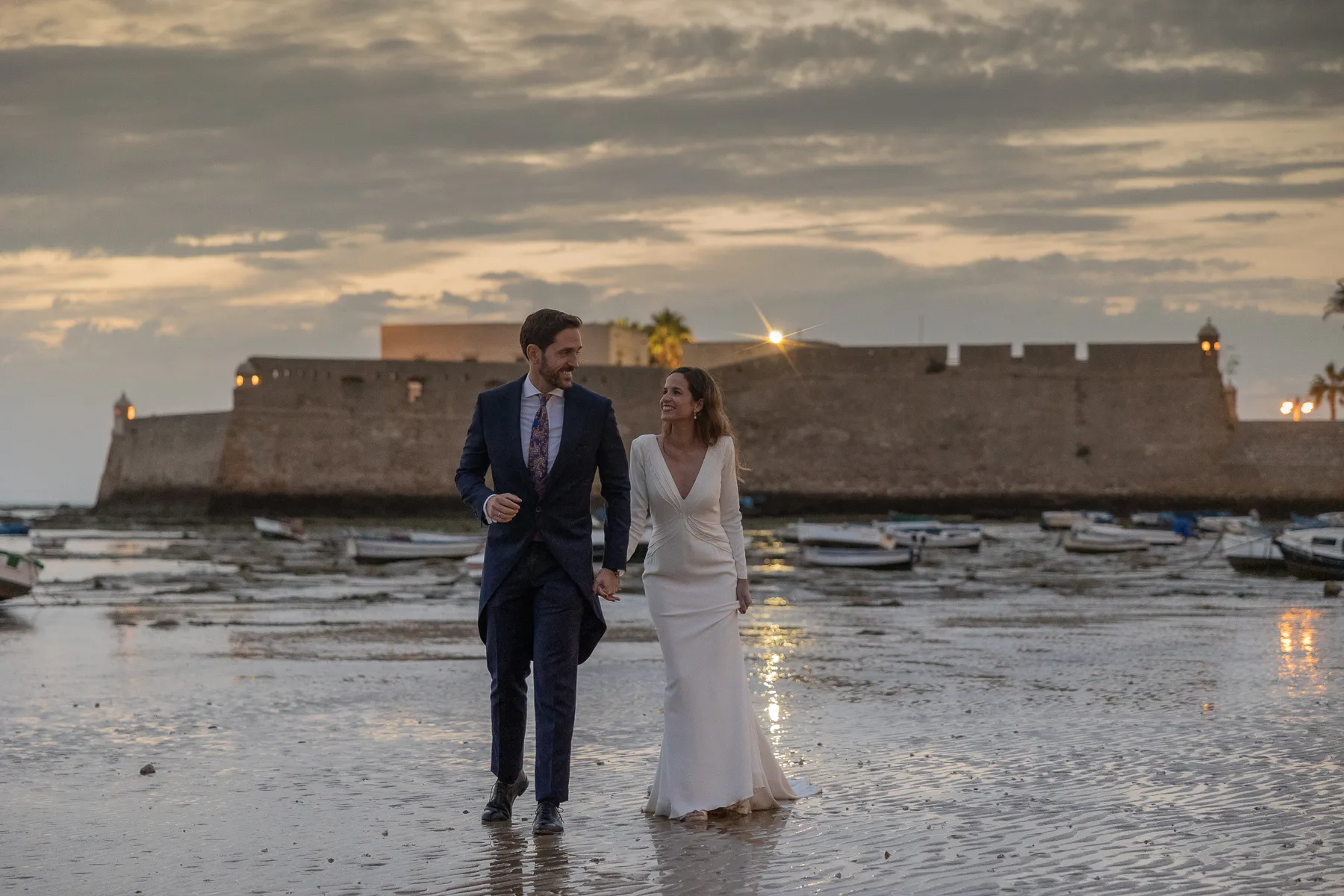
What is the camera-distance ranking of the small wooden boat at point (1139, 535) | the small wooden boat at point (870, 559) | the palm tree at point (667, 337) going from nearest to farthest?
the small wooden boat at point (870, 559) < the small wooden boat at point (1139, 535) < the palm tree at point (667, 337)

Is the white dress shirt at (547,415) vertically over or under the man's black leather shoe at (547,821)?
over

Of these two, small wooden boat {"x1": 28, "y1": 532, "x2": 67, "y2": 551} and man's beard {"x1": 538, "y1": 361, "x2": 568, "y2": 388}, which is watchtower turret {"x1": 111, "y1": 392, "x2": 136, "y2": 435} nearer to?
small wooden boat {"x1": 28, "y1": 532, "x2": 67, "y2": 551}

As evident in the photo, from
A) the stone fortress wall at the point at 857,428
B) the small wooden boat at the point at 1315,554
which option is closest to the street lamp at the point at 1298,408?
the stone fortress wall at the point at 857,428

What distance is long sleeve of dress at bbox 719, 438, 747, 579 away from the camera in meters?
4.95

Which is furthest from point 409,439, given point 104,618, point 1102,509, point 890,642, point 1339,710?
point 1339,710

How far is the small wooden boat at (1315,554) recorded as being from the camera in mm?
19859

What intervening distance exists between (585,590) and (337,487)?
45659 mm

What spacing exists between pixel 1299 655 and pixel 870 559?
14354 millimetres

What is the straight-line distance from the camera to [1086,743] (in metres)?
5.80

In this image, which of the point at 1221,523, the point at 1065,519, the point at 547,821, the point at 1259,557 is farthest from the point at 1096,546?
the point at 547,821

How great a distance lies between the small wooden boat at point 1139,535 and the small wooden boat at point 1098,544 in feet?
1.05

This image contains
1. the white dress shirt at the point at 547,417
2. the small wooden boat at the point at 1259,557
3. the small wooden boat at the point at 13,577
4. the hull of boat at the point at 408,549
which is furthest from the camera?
the hull of boat at the point at 408,549

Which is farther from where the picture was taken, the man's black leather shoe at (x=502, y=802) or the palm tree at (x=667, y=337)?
the palm tree at (x=667, y=337)

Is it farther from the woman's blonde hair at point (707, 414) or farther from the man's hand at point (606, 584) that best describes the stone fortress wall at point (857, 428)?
the man's hand at point (606, 584)
